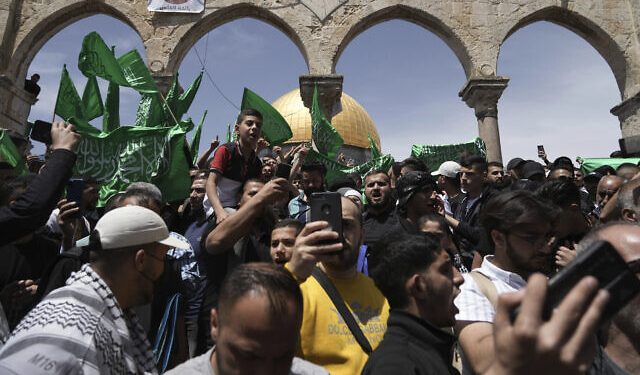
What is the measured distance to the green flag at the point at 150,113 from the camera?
26.8 feet

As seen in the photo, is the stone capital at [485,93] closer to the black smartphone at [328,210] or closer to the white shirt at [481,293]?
the white shirt at [481,293]

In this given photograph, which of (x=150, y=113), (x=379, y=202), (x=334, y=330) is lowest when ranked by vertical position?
(x=334, y=330)

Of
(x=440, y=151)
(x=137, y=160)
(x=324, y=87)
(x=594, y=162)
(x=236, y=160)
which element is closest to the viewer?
(x=236, y=160)

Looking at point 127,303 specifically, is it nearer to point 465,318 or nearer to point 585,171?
point 465,318

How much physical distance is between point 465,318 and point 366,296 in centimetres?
60

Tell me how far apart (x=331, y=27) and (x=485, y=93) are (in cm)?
437

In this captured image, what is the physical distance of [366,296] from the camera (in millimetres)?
2795

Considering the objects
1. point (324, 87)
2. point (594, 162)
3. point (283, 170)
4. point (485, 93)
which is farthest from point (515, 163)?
point (283, 170)

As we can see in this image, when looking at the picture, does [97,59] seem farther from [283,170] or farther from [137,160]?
[283,170]

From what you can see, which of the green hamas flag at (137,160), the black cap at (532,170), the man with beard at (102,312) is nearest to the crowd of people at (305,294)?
the man with beard at (102,312)

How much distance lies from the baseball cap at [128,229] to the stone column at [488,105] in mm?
11583

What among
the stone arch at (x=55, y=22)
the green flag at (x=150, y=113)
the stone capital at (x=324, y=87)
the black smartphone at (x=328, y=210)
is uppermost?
the stone arch at (x=55, y=22)

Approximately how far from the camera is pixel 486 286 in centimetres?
254

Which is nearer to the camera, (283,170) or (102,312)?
(102,312)
